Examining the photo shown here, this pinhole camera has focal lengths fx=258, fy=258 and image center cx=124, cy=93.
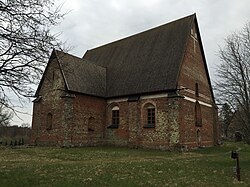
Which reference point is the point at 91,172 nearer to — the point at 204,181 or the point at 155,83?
the point at 204,181

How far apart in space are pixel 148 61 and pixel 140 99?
4.37 meters

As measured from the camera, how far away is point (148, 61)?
2630 centimetres

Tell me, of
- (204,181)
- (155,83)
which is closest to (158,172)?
(204,181)

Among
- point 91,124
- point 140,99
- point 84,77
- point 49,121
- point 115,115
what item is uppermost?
point 84,77

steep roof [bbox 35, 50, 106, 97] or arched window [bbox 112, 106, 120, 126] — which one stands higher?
steep roof [bbox 35, 50, 106, 97]

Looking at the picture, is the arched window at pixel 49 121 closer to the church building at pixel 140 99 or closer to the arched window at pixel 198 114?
the church building at pixel 140 99

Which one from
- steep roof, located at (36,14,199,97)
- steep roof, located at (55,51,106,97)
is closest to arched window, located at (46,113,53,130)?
steep roof, located at (36,14,199,97)

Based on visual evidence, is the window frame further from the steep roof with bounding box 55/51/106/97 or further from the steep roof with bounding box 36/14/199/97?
the steep roof with bounding box 55/51/106/97

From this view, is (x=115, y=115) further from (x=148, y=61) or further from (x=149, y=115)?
(x=148, y=61)

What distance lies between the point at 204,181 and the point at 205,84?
20.0 m

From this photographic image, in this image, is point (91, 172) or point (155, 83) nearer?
point (91, 172)

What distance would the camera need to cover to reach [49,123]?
26.0m

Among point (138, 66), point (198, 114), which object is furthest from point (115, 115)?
point (198, 114)

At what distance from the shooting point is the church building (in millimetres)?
22745
